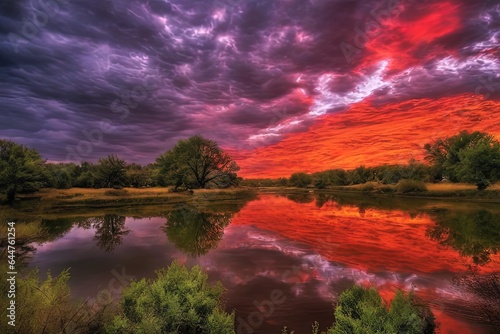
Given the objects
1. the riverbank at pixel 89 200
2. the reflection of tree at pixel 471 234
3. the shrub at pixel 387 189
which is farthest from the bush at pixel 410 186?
the riverbank at pixel 89 200

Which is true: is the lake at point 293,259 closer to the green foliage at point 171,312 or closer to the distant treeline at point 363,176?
the green foliage at point 171,312

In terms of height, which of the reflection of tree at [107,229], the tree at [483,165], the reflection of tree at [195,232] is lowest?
the reflection of tree at [195,232]

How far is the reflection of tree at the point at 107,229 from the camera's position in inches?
893

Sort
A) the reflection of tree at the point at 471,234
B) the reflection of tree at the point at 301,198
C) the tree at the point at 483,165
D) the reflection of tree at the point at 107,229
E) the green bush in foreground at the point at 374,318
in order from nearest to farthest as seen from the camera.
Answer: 1. the green bush in foreground at the point at 374,318
2. the reflection of tree at the point at 471,234
3. the reflection of tree at the point at 107,229
4. the tree at the point at 483,165
5. the reflection of tree at the point at 301,198

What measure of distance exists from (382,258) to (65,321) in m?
18.2

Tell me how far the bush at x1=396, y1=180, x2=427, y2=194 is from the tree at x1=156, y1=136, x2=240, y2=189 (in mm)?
52212

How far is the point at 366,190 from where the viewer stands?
101062 mm

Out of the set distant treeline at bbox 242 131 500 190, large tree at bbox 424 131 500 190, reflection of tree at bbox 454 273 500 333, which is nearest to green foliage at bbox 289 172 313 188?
distant treeline at bbox 242 131 500 190

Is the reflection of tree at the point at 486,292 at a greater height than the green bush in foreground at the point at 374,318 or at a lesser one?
lesser

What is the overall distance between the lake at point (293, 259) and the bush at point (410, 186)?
4305 centimetres

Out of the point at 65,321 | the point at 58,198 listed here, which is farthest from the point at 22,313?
the point at 58,198

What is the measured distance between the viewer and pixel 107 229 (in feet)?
92.8

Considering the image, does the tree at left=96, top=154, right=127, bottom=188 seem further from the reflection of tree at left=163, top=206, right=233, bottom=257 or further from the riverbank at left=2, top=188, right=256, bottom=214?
the reflection of tree at left=163, top=206, right=233, bottom=257

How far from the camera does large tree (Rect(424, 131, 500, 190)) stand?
187 feet
